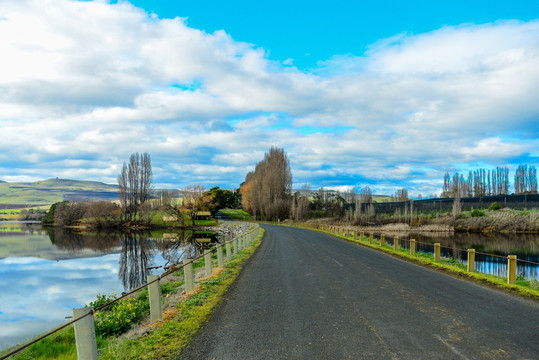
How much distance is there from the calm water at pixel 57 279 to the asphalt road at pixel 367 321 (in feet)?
28.7

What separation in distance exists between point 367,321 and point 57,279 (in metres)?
22.6

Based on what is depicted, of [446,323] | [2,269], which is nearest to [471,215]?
[446,323]

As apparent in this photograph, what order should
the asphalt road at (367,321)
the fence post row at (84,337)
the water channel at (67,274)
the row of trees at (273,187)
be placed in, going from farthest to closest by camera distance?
the row of trees at (273,187), the water channel at (67,274), the asphalt road at (367,321), the fence post row at (84,337)

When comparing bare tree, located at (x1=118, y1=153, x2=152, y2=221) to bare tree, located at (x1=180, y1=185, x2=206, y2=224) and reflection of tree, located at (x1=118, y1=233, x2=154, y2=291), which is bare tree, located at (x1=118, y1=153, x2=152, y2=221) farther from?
reflection of tree, located at (x1=118, y1=233, x2=154, y2=291)

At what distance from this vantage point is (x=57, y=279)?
22.9m

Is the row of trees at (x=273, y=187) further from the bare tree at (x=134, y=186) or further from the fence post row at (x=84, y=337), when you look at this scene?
the fence post row at (x=84, y=337)

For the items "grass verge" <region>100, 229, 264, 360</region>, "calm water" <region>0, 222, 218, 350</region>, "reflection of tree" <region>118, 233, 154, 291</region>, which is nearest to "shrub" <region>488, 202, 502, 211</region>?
"calm water" <region>0, 222, 218, 350</region>

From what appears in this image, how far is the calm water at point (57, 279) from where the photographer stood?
13969mm

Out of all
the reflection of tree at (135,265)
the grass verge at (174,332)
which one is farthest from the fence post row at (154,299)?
the reflection of tree at (135,265)

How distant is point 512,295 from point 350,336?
6349 mm

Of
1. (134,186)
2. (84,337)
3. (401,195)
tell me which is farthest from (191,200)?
(84,337)

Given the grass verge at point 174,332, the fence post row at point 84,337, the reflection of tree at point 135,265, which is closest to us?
the fence post row at point 84,337

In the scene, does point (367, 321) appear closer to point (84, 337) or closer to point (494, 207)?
point (84, 337)

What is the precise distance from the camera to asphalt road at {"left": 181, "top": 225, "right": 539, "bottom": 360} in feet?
17.6
